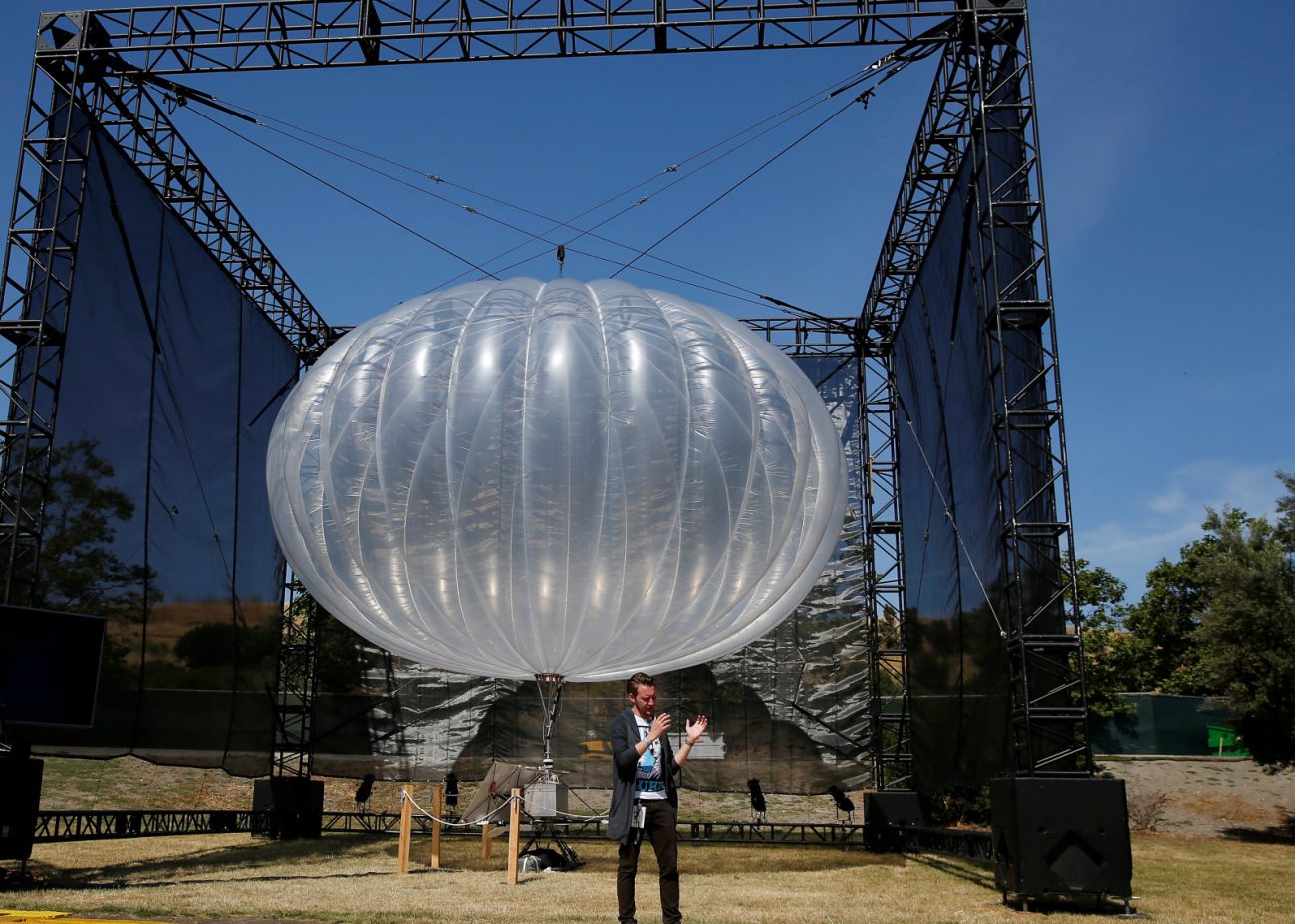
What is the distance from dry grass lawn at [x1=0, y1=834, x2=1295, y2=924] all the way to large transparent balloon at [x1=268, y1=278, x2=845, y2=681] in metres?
2.15

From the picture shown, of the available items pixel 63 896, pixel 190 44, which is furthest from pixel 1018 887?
pixel 190 44

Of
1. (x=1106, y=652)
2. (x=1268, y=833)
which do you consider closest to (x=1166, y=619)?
(x=1106, y=652)

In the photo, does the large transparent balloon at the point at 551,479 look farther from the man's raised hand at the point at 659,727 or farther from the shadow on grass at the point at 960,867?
the shadow on grass at the point at 960,867

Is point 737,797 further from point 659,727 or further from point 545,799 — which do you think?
point 659,727

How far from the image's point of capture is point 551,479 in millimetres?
8398

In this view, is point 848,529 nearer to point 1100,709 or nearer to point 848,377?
point 848,377

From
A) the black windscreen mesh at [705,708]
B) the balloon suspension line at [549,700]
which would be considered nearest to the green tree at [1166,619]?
the black windscreen mesh at [705,708]

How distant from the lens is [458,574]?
28.1 ft

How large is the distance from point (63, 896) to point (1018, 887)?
7721 millimetres

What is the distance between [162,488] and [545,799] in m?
6.53

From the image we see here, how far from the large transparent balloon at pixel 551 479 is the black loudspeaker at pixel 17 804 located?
3061 millimetres

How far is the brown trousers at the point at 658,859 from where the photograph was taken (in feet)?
17.9

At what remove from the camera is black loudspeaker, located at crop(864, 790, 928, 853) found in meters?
15.9

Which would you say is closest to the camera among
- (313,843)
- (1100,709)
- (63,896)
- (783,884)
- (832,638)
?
(63,896)
